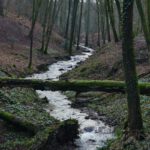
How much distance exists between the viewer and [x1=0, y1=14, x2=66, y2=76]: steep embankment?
95.0ft

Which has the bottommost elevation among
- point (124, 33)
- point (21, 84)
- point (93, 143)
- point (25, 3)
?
point (93, 143)

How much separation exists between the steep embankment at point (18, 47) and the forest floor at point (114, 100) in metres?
4.49

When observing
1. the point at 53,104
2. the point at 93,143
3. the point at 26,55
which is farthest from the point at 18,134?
the point at 26,55

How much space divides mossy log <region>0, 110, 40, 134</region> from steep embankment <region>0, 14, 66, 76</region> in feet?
34.4

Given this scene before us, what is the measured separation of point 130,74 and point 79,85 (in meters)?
3.92

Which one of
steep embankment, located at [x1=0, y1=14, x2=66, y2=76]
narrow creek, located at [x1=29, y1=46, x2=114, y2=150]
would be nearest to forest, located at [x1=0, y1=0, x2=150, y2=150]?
narrow creek, located at [x1=29, y1=46, x2=114, y2=150]

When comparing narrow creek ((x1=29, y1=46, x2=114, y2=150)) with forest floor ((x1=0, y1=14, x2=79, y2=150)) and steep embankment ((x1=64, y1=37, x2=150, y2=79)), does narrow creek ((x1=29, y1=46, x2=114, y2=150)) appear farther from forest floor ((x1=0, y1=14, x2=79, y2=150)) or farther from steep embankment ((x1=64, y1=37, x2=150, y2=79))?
steep embankment ((x1=64, y1=37, x2=150, y2=79))

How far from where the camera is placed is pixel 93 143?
13.4 m

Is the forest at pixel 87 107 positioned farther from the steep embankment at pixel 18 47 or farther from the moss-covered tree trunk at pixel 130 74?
the steep embankment at pixel 18 47

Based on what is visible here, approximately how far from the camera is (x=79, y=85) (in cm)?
1502

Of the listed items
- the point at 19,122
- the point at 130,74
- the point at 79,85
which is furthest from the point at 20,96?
the point at 130,74

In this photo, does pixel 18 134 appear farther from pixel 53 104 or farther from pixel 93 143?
pixel 53 104

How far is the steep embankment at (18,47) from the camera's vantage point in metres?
29.0

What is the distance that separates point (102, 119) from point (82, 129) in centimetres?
163
